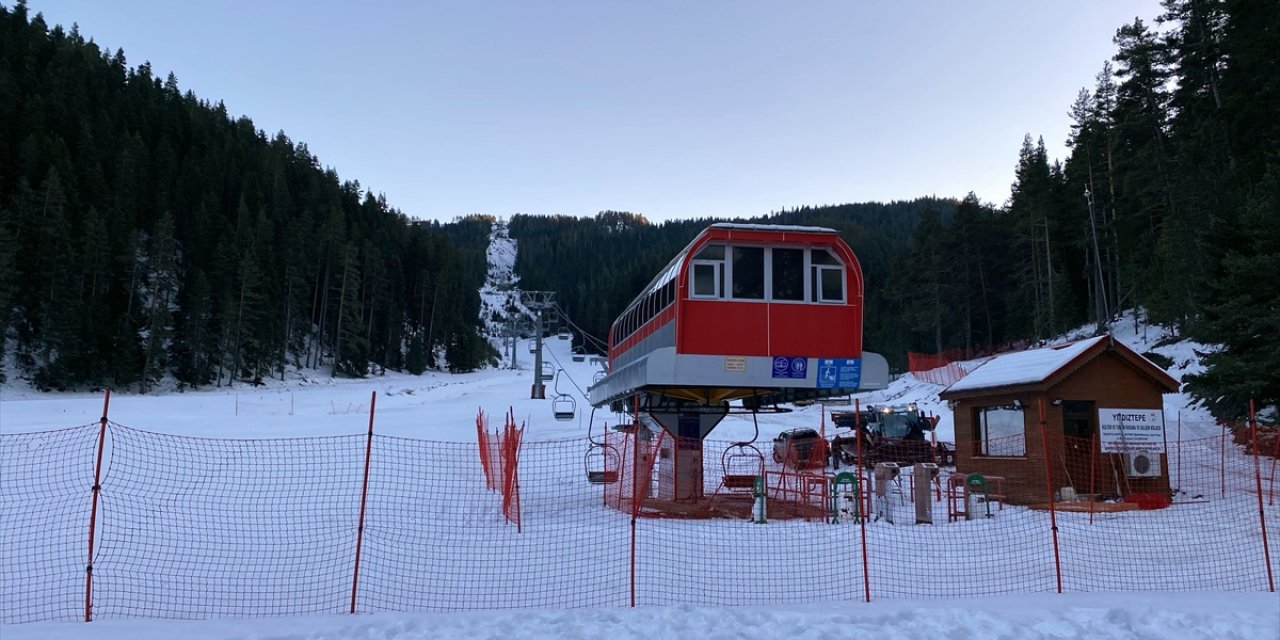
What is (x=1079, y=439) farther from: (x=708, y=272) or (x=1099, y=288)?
(x=1099, y=288)

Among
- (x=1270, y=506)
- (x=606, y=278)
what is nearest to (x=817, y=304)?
(x=1270, y=506)

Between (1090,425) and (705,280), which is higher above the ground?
(705,280)

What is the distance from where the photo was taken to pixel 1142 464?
17.5 metres

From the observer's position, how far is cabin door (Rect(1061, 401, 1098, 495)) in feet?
58.1

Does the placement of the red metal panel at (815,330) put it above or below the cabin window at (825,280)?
below

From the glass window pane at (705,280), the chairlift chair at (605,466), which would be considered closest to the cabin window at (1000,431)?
the chairlift chair at (605,466)

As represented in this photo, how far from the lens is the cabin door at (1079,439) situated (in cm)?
1772

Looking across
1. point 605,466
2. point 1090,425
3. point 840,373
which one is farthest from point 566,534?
point 1090,425

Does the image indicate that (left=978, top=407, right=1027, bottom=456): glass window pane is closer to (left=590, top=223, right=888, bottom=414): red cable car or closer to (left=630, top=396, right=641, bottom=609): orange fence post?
(left=590, top=223, right=888, bottom=414): red cable car

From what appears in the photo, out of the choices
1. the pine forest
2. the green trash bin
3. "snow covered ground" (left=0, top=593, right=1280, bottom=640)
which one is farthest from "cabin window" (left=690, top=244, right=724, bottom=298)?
the pine forest

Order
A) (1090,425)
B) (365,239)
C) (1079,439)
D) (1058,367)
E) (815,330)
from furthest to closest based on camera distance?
(365,239)
(1090,425)
(1079,439)
(1058,367)
(815,330)

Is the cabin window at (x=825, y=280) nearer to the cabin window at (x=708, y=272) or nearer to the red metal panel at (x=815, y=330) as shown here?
the red metal panel at (x=815, y=330)

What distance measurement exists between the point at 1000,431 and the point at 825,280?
8025 mm

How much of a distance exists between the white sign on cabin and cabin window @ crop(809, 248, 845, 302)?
823 cm
